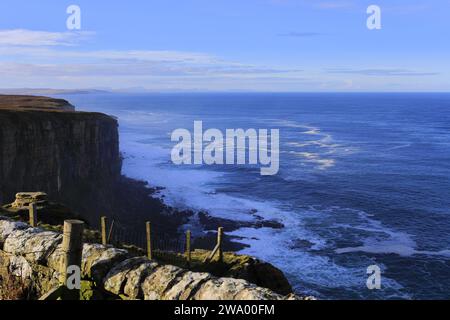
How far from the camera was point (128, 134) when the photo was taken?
497ft

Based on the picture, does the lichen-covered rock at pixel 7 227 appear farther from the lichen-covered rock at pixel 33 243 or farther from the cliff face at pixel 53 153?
the cliff face at pixel 53 153

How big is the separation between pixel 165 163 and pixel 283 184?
34166mm

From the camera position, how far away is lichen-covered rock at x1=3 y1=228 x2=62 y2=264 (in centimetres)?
884

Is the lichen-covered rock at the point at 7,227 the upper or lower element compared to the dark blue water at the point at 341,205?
upper

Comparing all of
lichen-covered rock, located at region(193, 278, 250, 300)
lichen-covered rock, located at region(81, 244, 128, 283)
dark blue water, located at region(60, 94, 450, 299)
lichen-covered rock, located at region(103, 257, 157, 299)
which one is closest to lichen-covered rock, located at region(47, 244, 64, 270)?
lichen-covered rock, located at region(81, 244, 128, 283)

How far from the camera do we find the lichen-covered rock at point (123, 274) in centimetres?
784

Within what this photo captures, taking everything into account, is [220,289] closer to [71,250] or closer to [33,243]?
[71,250]

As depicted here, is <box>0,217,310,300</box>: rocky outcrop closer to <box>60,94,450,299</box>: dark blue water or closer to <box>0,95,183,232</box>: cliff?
<box>60,94,450,299</box>: dark blue water

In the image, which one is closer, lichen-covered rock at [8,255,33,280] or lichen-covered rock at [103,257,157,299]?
lichen-covered rock at [103,257,157,299]

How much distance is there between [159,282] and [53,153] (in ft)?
152

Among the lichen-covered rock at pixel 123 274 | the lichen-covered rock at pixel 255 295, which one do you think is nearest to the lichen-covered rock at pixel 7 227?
the lichen-covered rock at pixel 123 274

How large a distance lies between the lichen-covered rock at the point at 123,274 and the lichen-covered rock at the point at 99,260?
0.14 metres

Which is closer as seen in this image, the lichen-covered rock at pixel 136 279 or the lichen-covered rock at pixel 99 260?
the lichen-covered rock at pixel 136 279
